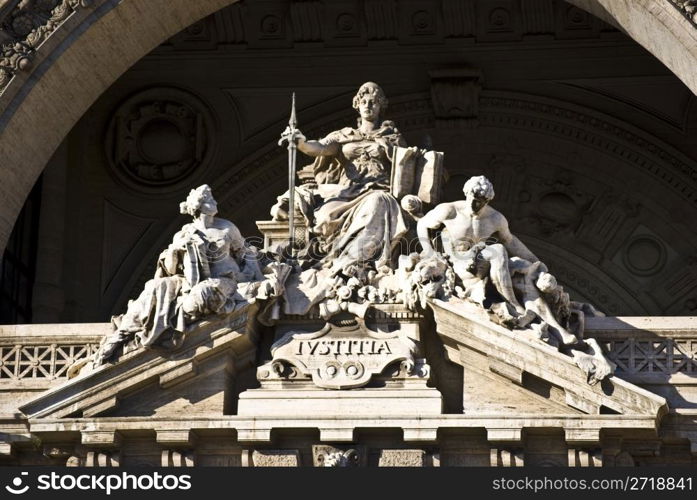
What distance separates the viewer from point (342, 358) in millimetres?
21891

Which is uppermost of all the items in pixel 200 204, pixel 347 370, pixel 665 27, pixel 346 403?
pixel 665 27

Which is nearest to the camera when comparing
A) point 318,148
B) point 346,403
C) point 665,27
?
point 346,403

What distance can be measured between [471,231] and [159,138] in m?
7.51

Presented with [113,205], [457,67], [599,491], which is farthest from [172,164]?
[599,491]

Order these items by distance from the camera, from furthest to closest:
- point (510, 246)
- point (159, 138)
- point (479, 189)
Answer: point (159, 138), point (510, 246), point (479, 189)

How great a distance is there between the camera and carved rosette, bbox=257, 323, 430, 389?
2173 centimetres

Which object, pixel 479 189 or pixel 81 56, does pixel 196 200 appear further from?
pixel 479 189

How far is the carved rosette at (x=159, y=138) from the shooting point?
28656mm

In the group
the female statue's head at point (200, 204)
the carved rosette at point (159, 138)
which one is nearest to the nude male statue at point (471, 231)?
the female statue's head at point (200, 204)

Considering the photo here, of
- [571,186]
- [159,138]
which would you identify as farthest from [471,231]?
[159,138]

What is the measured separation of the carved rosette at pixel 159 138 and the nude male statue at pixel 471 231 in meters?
6.66

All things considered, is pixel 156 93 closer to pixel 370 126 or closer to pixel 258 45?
pixel 258 45

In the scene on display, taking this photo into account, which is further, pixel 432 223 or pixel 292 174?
pixel 292 174

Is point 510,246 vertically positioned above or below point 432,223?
below
